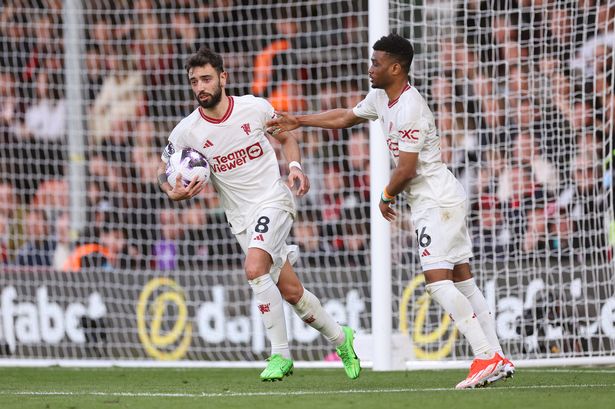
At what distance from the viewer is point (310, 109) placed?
12320mm

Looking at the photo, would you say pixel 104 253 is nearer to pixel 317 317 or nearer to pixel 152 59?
pixel 152 59

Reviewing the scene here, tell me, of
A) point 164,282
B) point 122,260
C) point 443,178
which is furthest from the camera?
point 122,260

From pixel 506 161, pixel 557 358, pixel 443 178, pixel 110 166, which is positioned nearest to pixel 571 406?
pixel 443 178

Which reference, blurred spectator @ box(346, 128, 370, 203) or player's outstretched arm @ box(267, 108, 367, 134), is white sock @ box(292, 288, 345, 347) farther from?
blurred spectator @ box(346, 128, 370, 203)

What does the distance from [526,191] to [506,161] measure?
1.04 feet

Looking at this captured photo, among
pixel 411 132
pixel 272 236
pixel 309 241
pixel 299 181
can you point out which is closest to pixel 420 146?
pixel 411 132

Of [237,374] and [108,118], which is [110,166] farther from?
[237,374]

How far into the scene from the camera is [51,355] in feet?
37.4

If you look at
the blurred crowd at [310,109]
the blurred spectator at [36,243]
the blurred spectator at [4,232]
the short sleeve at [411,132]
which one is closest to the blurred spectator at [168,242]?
the blurred crowd at [310,109]

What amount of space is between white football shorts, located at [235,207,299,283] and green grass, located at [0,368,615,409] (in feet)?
2.68

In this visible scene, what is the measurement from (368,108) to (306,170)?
5.33 meters

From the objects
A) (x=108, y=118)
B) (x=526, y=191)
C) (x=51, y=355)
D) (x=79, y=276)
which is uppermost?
(x=108, y=118)

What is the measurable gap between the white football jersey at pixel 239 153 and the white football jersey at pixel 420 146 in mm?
979

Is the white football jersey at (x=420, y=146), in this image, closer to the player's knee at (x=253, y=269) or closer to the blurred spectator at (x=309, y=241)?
the player's knee at (x=253, y=269)
